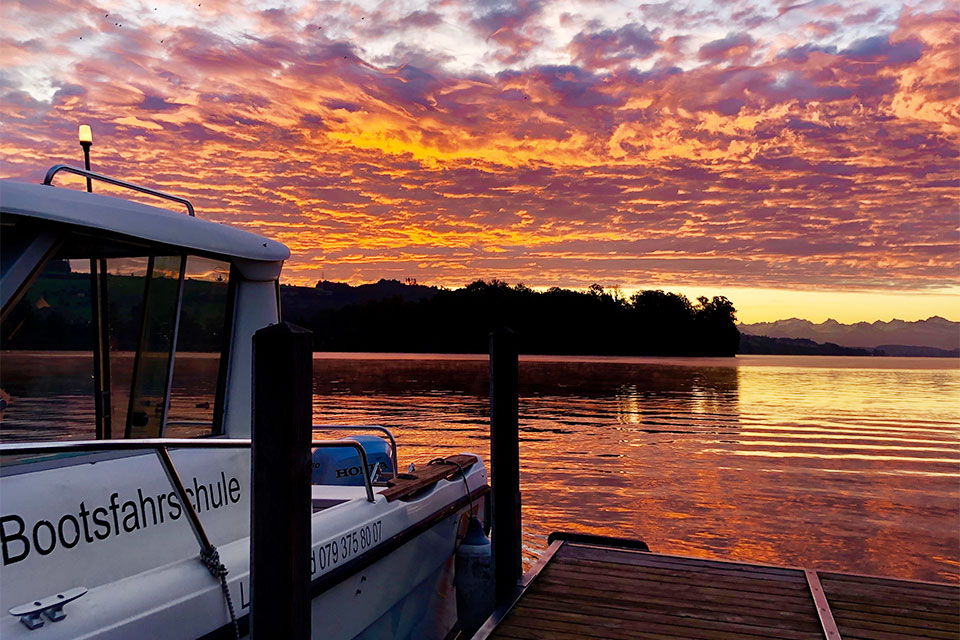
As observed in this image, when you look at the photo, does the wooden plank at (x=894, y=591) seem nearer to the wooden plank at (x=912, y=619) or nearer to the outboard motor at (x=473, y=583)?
the wooden plank at (x=912, y=619)

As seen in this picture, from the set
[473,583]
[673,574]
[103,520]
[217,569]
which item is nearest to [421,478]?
[473,583]

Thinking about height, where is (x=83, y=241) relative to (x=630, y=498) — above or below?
above

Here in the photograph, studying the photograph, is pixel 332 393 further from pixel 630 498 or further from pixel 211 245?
pixel 211 245

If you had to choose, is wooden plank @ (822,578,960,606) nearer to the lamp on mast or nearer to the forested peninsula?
the lamp on mast

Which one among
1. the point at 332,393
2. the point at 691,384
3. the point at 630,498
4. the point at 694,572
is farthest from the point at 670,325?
the point at 694,572

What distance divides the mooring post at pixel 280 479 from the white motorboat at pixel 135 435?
1.53 ft

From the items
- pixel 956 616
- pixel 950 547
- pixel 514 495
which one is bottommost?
pixel 950 547

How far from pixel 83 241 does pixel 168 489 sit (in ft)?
4.38

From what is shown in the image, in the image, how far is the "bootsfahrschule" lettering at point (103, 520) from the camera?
10.7 ft

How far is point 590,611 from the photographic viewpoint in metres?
5.26

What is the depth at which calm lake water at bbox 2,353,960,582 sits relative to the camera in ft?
33.7

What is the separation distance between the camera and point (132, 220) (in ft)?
12.8

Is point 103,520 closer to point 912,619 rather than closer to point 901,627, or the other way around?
point 901,627

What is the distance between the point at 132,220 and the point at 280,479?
1583mm
